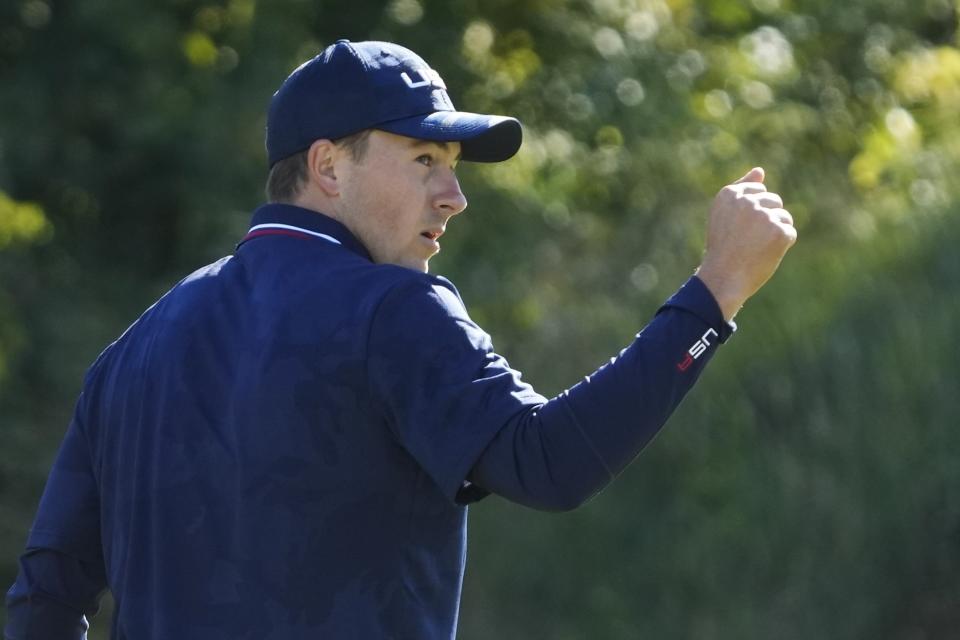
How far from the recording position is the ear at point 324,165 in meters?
2.45

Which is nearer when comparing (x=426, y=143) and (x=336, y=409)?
(x=336, y=409)

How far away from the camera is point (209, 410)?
232 centimetres

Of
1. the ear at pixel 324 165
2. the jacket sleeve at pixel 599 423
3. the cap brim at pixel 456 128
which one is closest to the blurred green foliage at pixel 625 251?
the cap brim at pixel 456 128

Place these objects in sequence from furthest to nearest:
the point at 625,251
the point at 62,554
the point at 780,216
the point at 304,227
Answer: the point at 625,251
the point at 62,554
the point at 304,227
the point at 780,216

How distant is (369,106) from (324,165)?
115 millimetres

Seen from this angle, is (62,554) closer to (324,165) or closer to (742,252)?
(324,165)

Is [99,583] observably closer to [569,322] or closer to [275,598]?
[275,598]

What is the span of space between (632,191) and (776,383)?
2404 millimetres

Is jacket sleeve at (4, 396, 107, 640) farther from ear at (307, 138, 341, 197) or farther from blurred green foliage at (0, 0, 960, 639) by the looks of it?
blurred green foliage at (0, 0, 960, 639)

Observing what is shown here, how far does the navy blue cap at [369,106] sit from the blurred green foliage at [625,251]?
14.6 ft

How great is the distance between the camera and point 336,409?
2178 mm

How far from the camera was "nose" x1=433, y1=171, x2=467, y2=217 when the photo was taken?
2475mm

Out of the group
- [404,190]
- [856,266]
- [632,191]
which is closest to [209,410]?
[404,190]

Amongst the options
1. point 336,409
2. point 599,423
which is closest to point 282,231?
point 336,409
